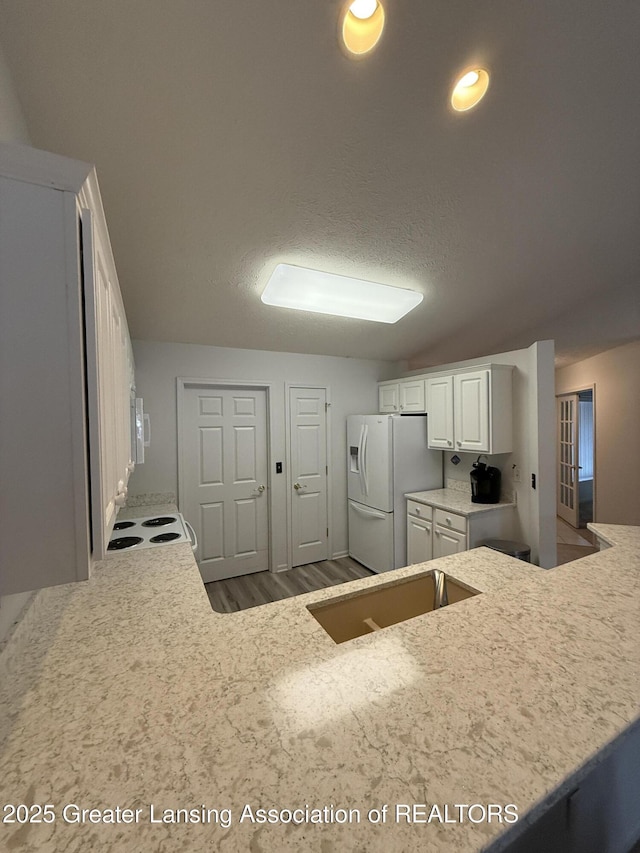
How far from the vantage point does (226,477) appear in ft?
10.8

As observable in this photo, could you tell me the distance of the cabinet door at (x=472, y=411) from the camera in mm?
2717

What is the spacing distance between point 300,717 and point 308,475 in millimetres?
2954

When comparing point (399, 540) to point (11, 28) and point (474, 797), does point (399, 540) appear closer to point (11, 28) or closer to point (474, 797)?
point (474, 797)

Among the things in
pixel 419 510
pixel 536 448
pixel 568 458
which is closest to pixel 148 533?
pixel 419 510

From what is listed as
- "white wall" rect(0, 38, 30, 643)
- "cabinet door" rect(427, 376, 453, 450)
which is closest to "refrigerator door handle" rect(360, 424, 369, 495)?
"cabinet door" rect(427, 376, 453, 450)

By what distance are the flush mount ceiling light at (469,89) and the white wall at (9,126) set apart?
1.55 metres

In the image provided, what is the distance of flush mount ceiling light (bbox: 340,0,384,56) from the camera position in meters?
1.04

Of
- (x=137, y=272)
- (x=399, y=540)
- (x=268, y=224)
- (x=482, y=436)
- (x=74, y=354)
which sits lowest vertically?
(x=399, y=540)

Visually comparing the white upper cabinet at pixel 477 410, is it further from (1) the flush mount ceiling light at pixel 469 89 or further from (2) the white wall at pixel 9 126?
(2) the white wall at pixel 9 126

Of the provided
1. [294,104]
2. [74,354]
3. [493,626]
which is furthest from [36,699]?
[294,104]

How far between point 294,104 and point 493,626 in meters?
A: 1.97

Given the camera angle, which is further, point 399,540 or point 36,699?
point 399,540

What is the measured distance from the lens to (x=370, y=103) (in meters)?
1.28

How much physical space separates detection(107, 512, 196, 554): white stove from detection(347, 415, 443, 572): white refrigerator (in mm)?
1876
